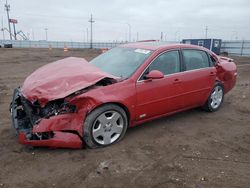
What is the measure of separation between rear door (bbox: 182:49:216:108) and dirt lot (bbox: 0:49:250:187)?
61 cm

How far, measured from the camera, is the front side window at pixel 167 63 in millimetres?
4218

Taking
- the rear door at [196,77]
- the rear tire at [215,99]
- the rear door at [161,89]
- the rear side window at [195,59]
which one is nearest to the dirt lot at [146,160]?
the rear door at [161,89]

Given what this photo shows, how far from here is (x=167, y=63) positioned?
14.5 ft

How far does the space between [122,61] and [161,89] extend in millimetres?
881

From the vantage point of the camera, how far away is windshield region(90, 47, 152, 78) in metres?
→ 4.08

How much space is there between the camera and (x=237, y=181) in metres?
2.96

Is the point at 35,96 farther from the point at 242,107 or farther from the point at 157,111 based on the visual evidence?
the point at 242,107

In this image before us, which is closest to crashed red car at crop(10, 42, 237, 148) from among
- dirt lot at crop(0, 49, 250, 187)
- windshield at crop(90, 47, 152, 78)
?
windshield at crop(90, 47, 152, 78)

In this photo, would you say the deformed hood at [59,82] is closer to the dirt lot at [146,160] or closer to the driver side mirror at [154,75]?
the driver side mirror at [154,75]

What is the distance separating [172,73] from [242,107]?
2.76 meters

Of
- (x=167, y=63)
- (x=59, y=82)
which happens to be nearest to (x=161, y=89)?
(x=167, y=63)

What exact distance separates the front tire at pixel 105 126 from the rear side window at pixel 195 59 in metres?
1.84

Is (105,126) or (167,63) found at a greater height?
(167,63)

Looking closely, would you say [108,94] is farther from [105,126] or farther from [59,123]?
[59,123]
